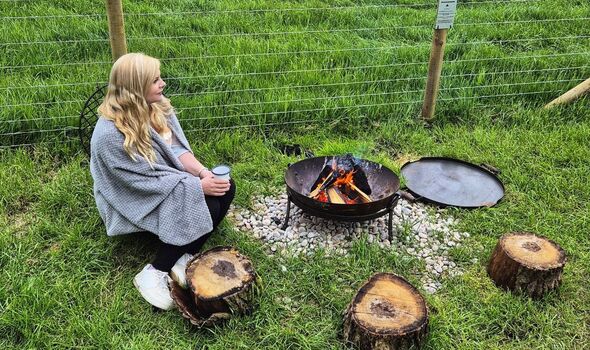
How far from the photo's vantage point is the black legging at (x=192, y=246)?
127 inches

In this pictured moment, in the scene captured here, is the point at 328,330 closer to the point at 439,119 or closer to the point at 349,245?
the point at 349,245

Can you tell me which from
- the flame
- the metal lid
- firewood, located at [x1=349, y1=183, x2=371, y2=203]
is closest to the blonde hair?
the flame

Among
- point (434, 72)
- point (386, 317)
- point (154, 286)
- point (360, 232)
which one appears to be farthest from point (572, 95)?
point (154, 286)

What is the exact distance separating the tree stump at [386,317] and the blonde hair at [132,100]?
141cm

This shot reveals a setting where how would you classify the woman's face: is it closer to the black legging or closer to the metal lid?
the black legging

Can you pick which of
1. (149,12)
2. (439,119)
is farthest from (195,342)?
(149,12)

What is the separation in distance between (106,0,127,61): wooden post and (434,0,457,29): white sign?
2.53 metres

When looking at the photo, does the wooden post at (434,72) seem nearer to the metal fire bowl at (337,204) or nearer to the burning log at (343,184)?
the metal fire bowl at (337,204)

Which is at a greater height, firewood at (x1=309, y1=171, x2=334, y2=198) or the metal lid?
firewood at (x1=309, y1=171, x2=334, y2=198)

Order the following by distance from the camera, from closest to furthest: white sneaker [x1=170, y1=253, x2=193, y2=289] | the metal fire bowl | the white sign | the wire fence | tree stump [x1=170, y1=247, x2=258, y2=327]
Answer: tree stump [x1=170, y1=247, x2=258, y2=327], white sneaker [x1=170, y1=253, x2=193, y2=289], the metal fire bowl, the white sign, the wire fence

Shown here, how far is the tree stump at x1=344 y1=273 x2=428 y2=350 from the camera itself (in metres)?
2.71

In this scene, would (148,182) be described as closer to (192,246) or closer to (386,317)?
(192,246)

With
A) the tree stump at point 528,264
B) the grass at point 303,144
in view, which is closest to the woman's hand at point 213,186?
the grass at point 303,144

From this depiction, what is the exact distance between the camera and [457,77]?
217 inches
